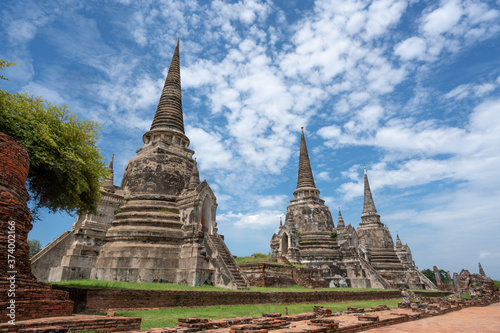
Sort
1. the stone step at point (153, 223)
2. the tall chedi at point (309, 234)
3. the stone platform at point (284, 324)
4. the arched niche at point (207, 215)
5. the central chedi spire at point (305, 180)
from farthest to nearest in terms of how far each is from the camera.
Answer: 1. the central chedi spire at point (305, 180)
2. the tall chedi at point (309, 234)
3. the arched niche at point (207, 215)
4. the stone step at point (153, 223)
5. the stone platform at point (284, 324)

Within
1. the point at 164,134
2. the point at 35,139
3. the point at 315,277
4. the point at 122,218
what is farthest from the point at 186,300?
the point at 315,277

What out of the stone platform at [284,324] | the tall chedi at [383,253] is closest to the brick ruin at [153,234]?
the stone platform at [284,324]

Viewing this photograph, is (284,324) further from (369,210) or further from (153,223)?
(369,210)

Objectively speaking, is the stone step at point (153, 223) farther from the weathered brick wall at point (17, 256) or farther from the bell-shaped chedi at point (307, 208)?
the bell-shaped chedi at point (307, 208)

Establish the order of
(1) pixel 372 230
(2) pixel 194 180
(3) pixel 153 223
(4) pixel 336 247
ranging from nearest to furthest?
(3) pixel 153 223 < (2) pixel 194 180 < (4) pixel 336 247 < (1) pixel 372 230

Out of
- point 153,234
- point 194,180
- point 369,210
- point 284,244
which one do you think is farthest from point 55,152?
point 369,210

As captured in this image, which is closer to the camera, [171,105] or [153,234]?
[153,234]

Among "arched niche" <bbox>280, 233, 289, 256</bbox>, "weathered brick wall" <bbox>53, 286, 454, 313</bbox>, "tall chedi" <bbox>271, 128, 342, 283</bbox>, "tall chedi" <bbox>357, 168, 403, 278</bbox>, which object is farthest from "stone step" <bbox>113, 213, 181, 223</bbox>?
"tall chedi" <bbox>357, 168, 403, 278</bbox>

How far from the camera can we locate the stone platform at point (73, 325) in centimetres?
532

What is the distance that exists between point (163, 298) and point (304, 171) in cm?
2639

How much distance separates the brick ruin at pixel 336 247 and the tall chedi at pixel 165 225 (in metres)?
13.3

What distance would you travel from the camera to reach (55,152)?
1012 centimetres

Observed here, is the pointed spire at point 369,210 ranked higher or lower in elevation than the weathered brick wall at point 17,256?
higher

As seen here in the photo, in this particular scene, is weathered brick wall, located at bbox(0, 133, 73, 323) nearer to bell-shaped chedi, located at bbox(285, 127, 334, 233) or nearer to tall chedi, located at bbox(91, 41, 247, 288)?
tall chedi, located at bbox(91, 41, 247, 288)
